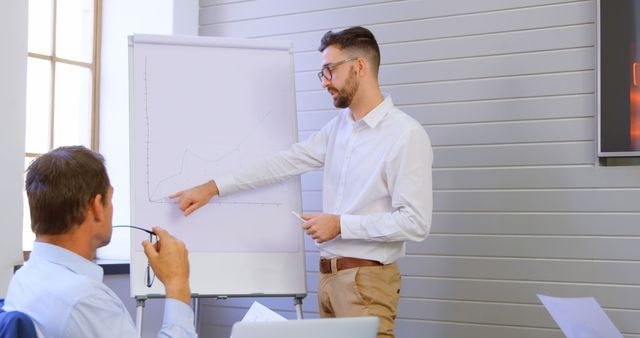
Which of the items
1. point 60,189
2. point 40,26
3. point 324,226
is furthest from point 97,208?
point 40,26

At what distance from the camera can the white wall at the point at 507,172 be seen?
3.52 m

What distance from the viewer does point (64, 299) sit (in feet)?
5.54

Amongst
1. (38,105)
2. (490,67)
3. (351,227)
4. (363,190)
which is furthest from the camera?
(38,105)

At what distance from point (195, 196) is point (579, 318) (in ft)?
5.27

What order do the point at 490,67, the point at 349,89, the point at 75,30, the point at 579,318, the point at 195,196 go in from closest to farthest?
the point at 579,318 < the point at 349,89 < the point at 195,196 < the point at 490,67 < the point at 75,30

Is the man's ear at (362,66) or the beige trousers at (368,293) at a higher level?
the man's ear at (362,66)

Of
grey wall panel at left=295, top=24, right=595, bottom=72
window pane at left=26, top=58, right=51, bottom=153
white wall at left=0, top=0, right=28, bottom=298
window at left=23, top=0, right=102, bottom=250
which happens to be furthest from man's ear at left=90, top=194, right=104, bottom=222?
window pane at left=26, top=58, right=51, bottom=153

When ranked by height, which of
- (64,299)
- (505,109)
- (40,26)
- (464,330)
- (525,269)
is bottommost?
(464,330)

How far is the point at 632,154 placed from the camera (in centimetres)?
340

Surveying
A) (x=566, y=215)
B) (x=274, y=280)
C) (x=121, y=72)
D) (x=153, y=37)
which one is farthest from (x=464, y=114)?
(x=121, y=72)

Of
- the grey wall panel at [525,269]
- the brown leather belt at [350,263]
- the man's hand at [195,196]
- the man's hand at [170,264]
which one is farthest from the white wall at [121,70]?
the man's hand at [170,264]

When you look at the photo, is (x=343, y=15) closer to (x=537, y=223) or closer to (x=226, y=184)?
(x=226, y=184)

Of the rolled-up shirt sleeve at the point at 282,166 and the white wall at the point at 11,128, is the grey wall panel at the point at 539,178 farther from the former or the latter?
the white wall at the point at 11,128

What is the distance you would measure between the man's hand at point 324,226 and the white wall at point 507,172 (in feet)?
3.03
